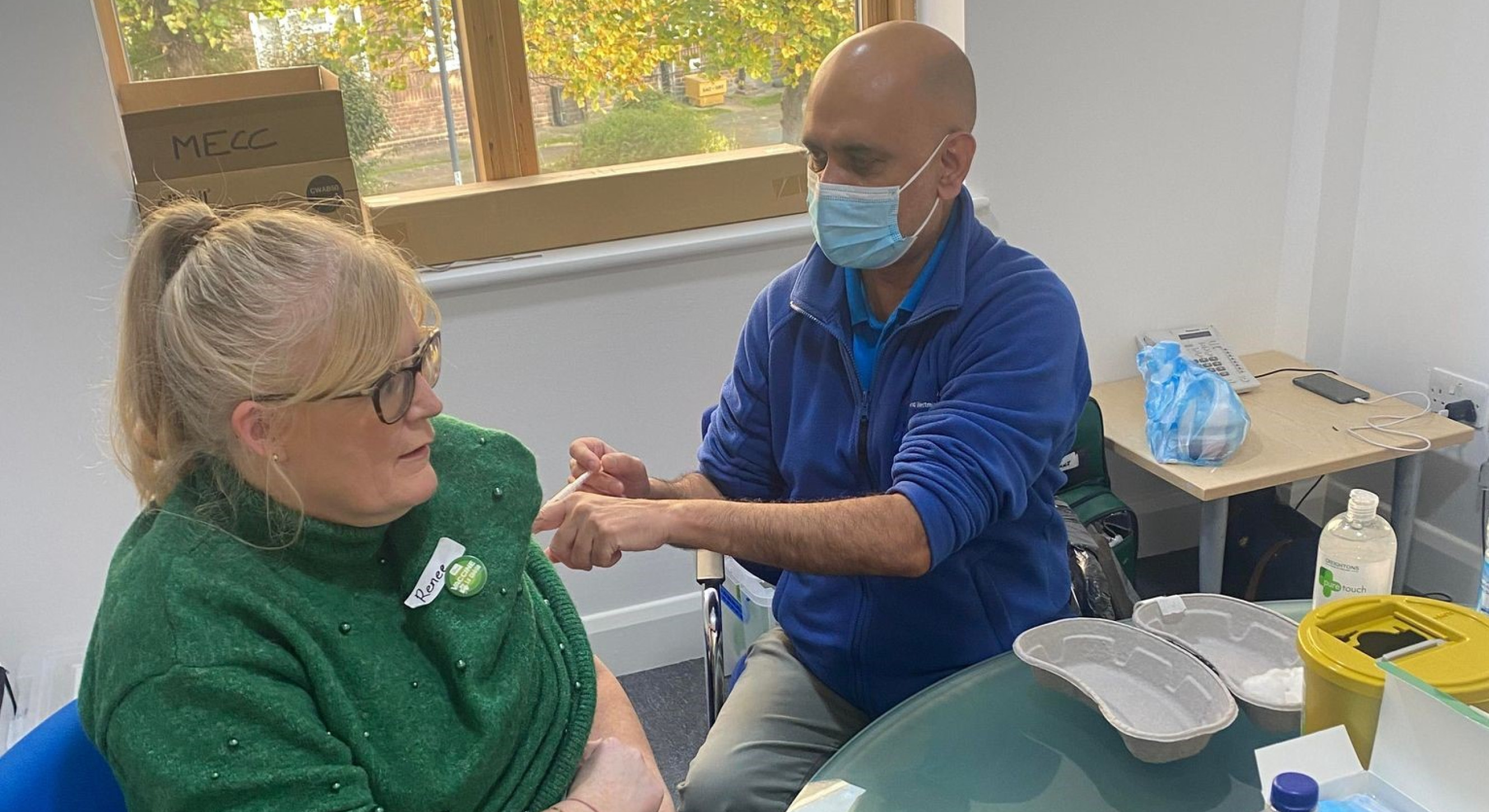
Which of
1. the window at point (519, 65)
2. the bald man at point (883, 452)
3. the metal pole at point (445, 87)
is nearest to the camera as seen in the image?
the bald man at point (883, 452)

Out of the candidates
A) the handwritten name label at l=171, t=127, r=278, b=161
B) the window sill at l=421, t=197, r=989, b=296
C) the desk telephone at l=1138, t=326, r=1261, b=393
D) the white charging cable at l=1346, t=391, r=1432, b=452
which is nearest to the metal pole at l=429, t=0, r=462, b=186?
the window sill at l=421, t=197, r=989, b=296

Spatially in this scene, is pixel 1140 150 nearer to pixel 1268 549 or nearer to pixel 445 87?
pixel 1268 549

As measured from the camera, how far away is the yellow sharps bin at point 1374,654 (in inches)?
36.1

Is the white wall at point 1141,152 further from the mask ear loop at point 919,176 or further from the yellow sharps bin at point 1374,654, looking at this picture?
the yellow sharps bin at point 1374,654

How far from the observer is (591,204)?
2406 mm

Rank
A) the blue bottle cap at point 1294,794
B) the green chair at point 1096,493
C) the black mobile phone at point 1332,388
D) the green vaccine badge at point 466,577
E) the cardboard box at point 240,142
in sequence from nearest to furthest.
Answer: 1. the blue bottle cap at point 1294,794
2. the green vaccine badge at point 466,577
3. the cardboard box at point 240,142
4. the green chair at point 1096,493
5. the black mobile phone at point 1332,388

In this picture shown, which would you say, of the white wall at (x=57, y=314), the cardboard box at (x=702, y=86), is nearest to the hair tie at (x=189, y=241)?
the white wall at (x=57, y=314)

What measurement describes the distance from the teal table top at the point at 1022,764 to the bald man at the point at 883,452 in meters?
0.20

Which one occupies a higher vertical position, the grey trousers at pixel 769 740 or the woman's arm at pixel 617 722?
the woman's arm at pixel 617 722

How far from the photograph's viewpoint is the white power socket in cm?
248

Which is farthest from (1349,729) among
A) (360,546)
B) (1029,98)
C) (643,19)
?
(643,19)

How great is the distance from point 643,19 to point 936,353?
133 cm

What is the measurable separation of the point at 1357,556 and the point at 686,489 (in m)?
0.93

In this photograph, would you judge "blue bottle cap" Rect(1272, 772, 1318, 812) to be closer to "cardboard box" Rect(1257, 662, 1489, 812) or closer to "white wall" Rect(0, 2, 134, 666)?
"cardboard box" Rect(1257, 662, 1489, 812)
